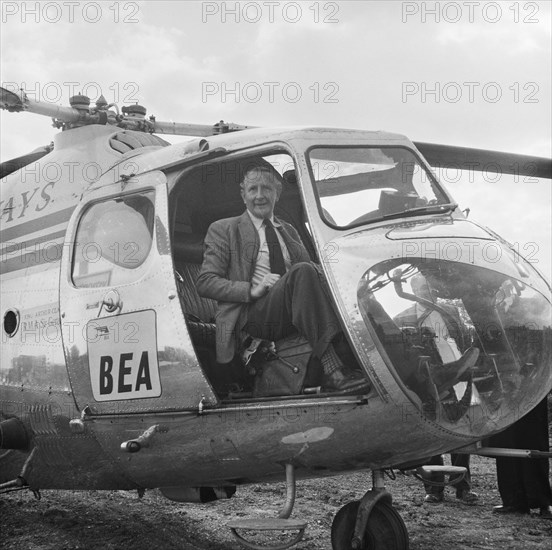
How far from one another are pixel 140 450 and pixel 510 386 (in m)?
2.22

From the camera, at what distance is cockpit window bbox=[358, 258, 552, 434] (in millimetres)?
3973

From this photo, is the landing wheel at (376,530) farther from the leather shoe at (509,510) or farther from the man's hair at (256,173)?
the leather shoe at (509,510)

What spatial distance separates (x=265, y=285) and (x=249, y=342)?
1.23 ft

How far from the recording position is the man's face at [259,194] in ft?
16.5

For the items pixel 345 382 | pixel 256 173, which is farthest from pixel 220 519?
pixel 256 173

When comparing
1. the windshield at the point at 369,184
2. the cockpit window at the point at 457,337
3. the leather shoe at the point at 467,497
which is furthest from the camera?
the leather shoe at the point at 467,497

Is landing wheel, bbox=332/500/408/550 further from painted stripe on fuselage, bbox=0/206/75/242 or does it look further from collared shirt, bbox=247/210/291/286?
painted stripe on fuselage, bbox=0/206/75/242

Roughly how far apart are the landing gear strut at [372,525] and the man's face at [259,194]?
1791mm

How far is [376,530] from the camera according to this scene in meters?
4.37

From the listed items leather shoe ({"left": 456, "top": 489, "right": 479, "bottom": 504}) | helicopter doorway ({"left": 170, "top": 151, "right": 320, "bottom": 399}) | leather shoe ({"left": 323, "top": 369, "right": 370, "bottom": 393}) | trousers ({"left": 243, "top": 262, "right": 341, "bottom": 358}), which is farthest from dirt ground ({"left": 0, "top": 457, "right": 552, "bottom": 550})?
trousers ({"left": 243, "top": 262, "right": 341, "bottom": 358})

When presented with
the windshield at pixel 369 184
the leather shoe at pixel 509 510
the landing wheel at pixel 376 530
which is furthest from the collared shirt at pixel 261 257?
the leather shoe at pixel 509 510

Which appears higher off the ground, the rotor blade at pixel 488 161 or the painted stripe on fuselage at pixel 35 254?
the rotor blade at pixel 488 161

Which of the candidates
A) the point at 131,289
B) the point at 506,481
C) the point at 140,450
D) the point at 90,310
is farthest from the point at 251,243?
the point at 506,481

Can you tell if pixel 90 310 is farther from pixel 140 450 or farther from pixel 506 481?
pixel 506 481
